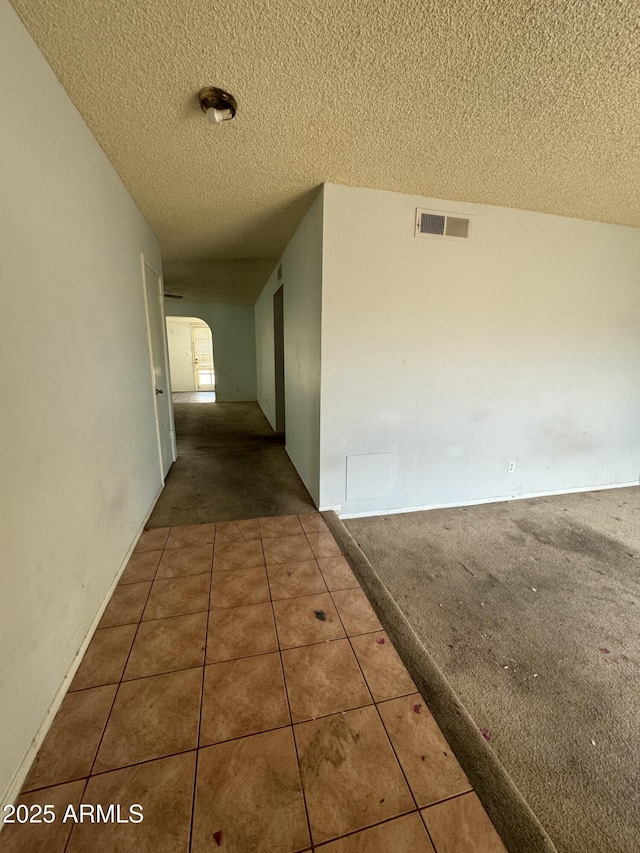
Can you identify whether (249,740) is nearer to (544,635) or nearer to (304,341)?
(544,635)

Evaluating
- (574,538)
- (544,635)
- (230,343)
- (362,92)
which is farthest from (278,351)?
(544,635)

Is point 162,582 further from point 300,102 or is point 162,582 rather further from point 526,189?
point 526,189

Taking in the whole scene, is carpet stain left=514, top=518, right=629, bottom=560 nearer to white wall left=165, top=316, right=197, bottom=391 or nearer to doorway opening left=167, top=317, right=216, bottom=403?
doorway opening left=167, top=317, right=216, bottom=403

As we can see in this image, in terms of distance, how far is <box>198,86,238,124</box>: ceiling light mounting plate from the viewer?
4.55ft

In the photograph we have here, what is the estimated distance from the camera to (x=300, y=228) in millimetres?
2838

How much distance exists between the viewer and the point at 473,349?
263 cm

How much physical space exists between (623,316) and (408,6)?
320 centimetres

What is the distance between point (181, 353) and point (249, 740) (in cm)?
1101

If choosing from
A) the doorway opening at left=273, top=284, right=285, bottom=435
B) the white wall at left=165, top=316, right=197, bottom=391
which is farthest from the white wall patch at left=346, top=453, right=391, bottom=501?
the white wall at left=165, top=316, right=197, bottom=391

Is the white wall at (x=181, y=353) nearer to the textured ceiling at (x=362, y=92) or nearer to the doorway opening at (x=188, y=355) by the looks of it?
the doorway opening at (x=188, y=355)

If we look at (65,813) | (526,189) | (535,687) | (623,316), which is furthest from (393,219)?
(65,813)

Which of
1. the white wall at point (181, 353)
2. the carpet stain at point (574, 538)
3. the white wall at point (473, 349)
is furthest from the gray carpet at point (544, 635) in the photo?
the white wall at point (181, 353)

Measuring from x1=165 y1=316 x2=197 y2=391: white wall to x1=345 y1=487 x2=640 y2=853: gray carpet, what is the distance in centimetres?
973

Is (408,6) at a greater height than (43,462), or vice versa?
(408,6)
